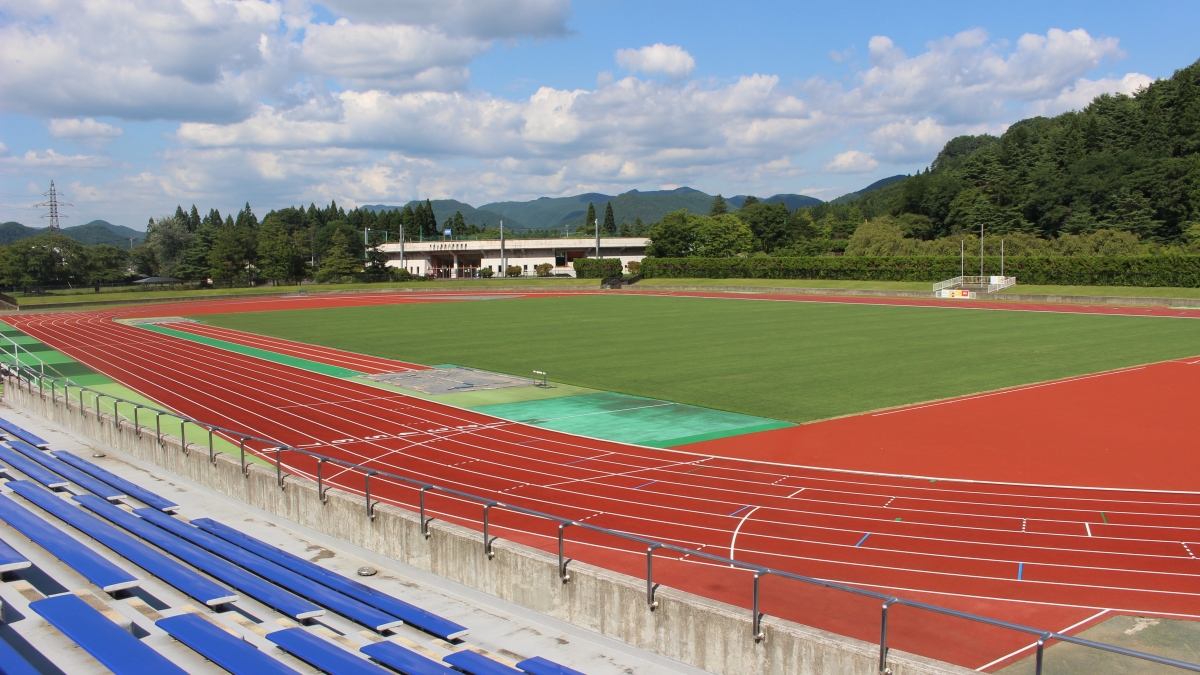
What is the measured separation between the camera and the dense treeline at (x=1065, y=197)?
86.4 metres

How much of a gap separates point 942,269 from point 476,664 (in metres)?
70.8


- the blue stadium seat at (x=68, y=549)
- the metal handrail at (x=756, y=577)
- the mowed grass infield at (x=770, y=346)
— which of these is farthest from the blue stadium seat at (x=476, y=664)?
the mowed grass infield at (x=770, y=346)

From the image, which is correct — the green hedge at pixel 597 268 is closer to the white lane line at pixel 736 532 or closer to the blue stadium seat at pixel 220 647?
the white lane line at pixel 736 532

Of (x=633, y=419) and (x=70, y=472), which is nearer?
(x=70, y=472)

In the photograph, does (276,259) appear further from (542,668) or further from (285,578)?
(542,668)

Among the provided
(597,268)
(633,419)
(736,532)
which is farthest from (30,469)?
(597,268)

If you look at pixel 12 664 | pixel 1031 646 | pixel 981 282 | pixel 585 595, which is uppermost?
pixel 981 282

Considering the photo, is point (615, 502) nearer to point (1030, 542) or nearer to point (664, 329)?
point (1030, 542)

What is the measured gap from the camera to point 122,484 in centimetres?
1354

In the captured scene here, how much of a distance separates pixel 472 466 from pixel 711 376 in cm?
1247

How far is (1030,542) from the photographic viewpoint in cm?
1136

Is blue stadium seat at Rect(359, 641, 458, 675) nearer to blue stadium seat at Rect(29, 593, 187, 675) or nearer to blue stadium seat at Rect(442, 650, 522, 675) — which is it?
blue stadium seat at Rect(442, 650, 522, 675)

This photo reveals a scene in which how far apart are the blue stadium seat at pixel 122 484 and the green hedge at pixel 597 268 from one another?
83.2 metres

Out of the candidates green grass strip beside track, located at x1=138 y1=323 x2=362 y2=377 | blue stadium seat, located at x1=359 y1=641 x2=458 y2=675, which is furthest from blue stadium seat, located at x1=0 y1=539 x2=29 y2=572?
green grass strip beside track, located at x1=138 y1=323 x2=362 y2=377
